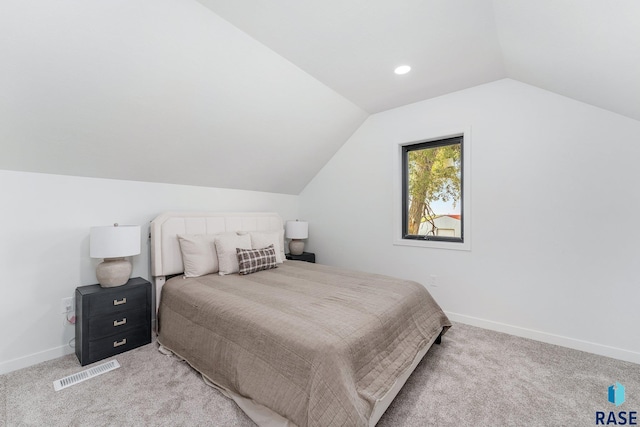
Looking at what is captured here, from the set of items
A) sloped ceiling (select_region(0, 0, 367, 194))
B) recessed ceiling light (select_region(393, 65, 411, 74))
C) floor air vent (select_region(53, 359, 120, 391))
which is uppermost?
recessed ceiling light (select_region(393, 65, 411, 74))

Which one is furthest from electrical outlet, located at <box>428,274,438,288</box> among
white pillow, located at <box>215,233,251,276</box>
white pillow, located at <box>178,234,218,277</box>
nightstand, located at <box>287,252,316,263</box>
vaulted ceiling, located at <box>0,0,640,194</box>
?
white pillow, located at <box>178,234,218,277</box>

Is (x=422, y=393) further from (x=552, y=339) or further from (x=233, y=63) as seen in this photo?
(x=233, y=63)

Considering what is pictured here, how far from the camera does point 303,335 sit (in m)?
1.47

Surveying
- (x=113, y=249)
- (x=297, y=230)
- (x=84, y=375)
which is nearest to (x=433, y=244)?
(x=297, y=230)

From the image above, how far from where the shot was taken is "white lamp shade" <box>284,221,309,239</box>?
13.1 ft

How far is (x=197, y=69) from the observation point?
2059 millimetres

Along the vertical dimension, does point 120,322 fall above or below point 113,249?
below

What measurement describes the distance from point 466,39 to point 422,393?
8.44 ft

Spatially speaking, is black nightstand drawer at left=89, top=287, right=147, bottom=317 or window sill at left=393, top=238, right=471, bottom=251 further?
window sill at left=393, top=238, right=471, bottom=251

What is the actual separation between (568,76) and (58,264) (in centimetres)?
429

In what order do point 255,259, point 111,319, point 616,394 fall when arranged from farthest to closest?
point 255,259
point 111,319
point 616,394

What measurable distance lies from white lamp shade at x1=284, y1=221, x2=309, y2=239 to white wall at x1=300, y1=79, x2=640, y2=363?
46.7 inches

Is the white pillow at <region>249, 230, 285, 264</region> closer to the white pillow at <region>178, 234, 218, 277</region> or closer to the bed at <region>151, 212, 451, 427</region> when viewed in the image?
the bed at <region>151, 212, 451, 427</region>

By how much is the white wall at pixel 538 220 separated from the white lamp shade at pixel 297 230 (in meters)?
1.19
